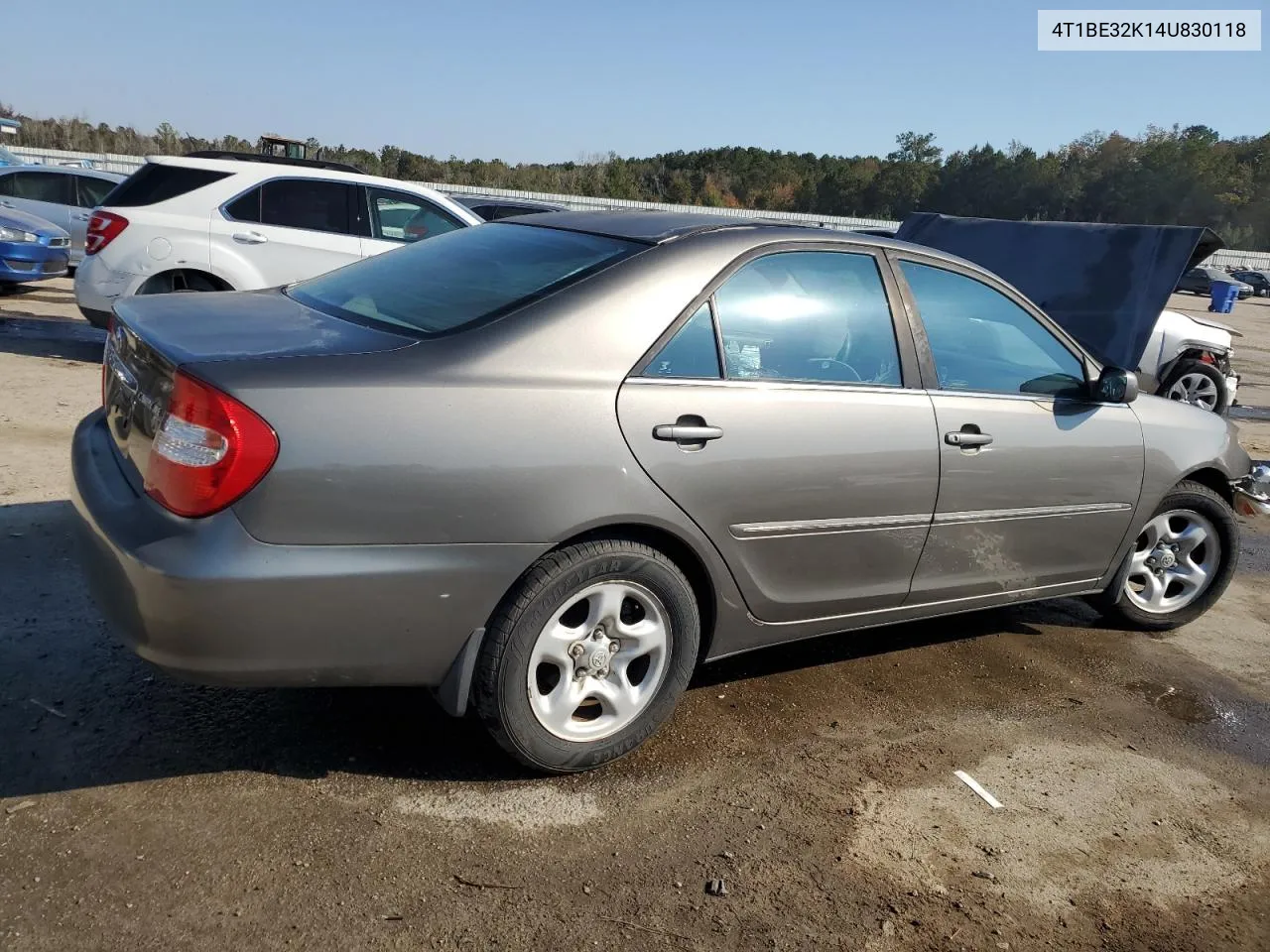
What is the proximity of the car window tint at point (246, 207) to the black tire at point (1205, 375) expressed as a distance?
8573 mm

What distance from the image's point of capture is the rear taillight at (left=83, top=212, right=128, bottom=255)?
7750 mm

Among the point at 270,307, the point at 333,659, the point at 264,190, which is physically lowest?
the point at 333,659

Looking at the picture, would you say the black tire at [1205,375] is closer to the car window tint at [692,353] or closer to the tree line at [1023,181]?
the car window tint at [692,353]

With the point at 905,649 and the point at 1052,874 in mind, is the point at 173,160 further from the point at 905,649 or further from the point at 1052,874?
the point at 1052,874

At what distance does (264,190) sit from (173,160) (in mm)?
711

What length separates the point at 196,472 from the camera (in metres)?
2.47

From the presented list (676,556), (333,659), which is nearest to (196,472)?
(333,659)

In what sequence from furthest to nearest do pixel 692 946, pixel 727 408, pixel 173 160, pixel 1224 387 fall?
pixel 1224 387, pixel 173 160, pixel 727 408, pixel 692 946

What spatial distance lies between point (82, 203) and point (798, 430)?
14.1 metres

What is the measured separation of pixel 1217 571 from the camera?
16.0 ft

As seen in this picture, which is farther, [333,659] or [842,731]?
[842,731]

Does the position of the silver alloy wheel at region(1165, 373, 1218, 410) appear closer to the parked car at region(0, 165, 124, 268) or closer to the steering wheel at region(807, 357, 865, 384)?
the steering wheel at region(807, 357, 865, 384)

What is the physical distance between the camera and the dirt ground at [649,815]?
2.42 metres

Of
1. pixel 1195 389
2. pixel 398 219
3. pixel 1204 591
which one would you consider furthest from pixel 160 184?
pixel 1195 389
